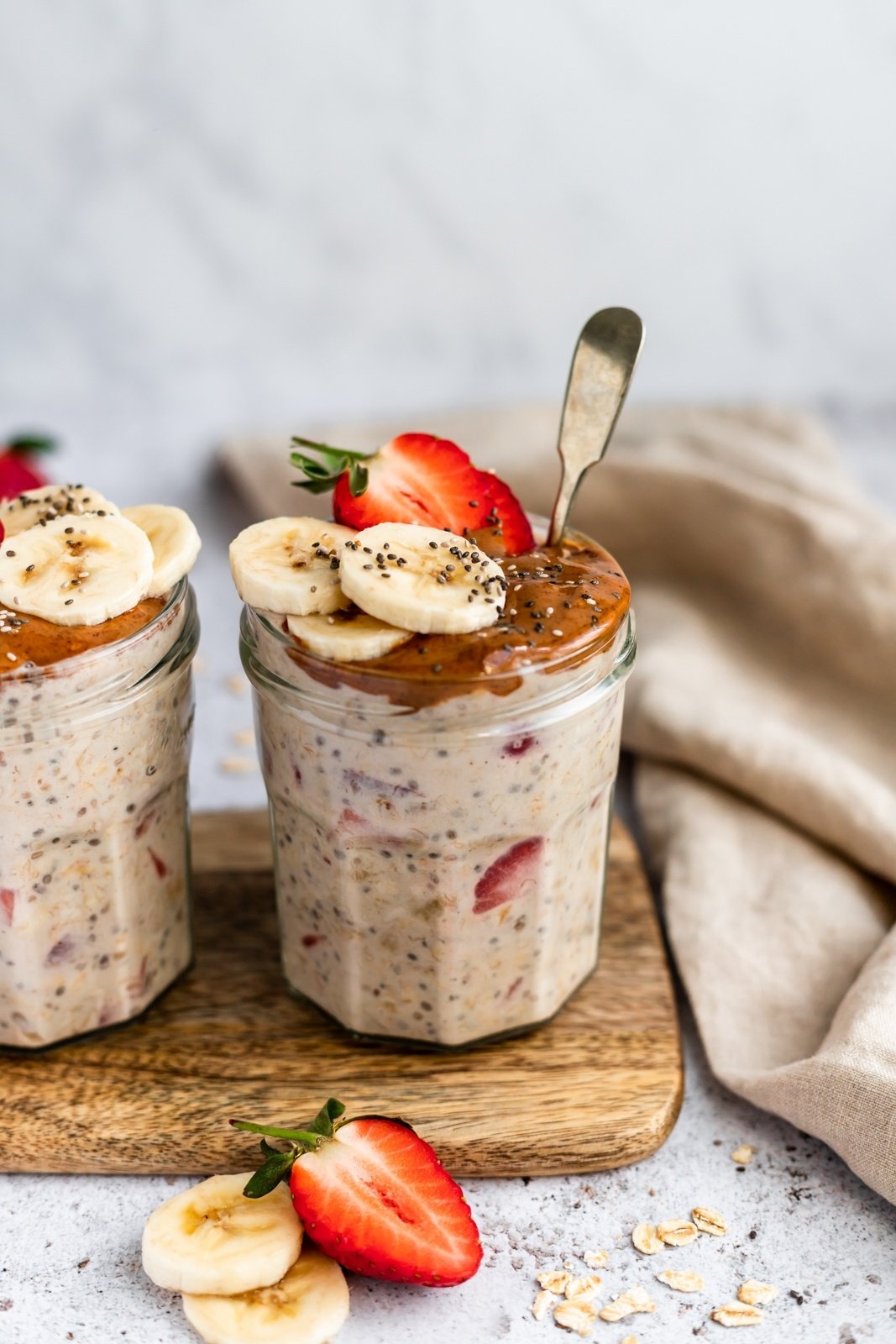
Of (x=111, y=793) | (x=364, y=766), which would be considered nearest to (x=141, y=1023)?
(x=111, y=793)

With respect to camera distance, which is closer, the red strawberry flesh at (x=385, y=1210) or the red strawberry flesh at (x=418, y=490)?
the red strawberry flesh at (x=385, y=1210)

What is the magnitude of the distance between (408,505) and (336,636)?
20 centimetres

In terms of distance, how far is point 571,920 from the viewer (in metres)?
1.51

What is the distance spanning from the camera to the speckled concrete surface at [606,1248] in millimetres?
1243

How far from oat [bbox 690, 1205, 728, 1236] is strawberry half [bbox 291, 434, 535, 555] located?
625 mm

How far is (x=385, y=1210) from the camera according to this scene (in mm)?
1235

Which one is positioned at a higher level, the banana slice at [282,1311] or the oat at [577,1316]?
the banana slice at [282,1311]

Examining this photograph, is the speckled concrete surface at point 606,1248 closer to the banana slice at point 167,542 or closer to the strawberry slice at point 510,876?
the strawberry slice at point 510,876

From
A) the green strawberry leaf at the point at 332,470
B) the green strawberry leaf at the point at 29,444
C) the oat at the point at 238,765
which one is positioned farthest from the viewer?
the green strawberry leaf at the point at 29,444

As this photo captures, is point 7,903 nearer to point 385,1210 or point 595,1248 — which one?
point 385,1210

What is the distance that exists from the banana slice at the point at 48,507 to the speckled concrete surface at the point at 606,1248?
56 centimetres

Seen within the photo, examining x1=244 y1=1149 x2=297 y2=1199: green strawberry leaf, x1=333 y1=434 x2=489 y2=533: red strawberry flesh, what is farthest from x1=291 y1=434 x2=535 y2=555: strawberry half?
x1=244 y1=1149 x2=297 y2=1199: green strawberry leaf

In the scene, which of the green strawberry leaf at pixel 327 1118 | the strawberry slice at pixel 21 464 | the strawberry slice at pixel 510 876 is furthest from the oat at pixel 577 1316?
the strawberry slice at pixel 21 464

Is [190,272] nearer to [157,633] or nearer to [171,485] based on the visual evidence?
[171,485]
